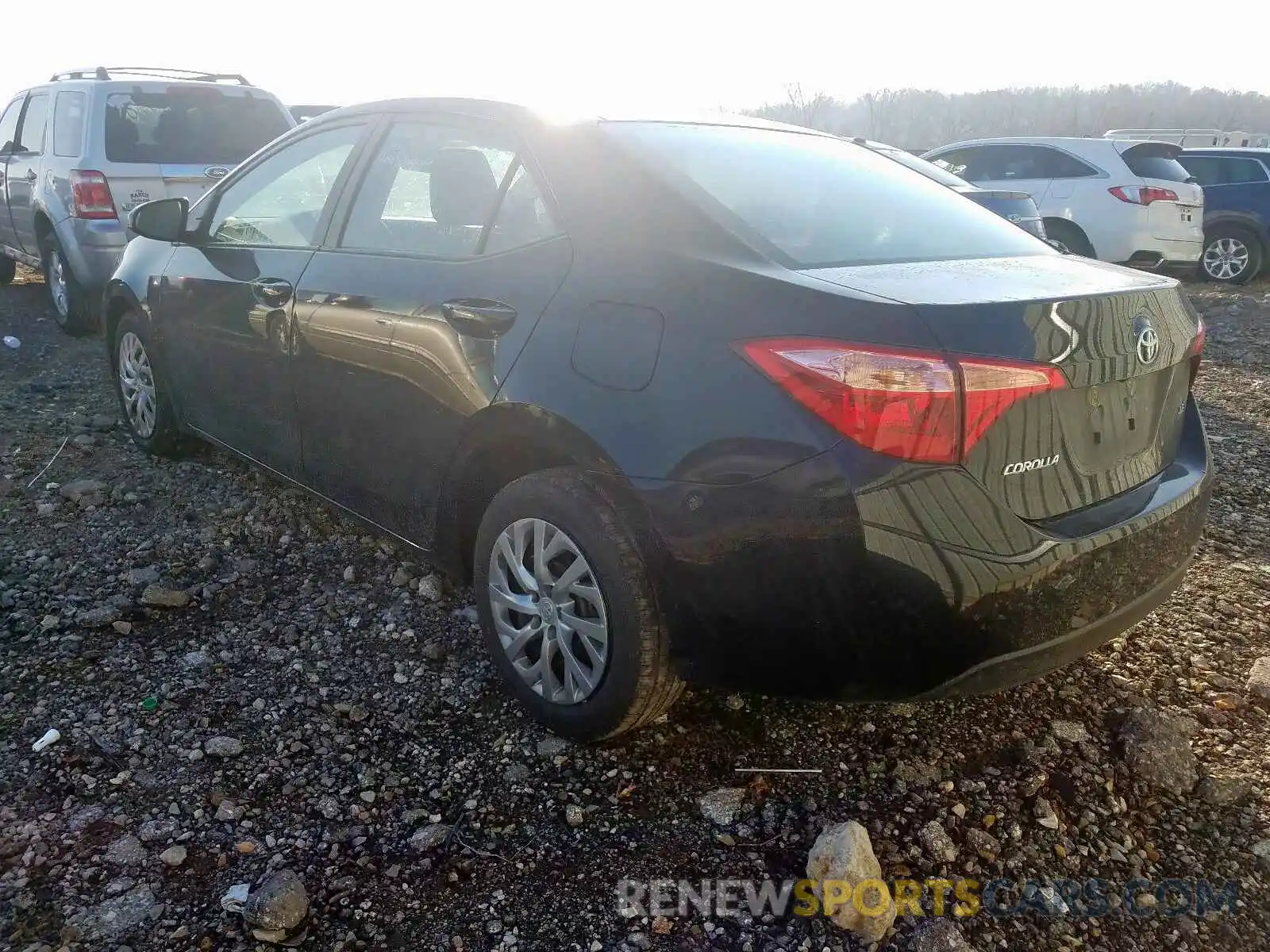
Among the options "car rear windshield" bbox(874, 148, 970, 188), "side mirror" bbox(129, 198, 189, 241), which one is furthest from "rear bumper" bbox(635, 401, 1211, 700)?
"side mirror" bbox(129, 198, 189, 241)

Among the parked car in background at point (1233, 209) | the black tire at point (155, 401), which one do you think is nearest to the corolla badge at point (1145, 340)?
the black tire at point (155, 401)

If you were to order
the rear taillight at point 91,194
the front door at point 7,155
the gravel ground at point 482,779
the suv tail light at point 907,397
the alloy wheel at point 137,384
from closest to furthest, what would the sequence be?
the suv tail light at point 907,397 < the gravel ground at point 482,779 < the alloy wheel at point 137,384 < the rear taillight at point 91,194 < the front door at point 7,155

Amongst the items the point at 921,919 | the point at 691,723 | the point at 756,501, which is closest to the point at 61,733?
the point at 691,723

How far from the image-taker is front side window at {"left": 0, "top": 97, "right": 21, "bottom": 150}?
8258 mm

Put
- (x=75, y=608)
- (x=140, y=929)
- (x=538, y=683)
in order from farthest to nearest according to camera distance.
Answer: (x=75, y=608) → (x=538, y=683) → (x=140, y=929)

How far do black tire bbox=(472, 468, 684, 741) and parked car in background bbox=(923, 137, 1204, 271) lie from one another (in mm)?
9054

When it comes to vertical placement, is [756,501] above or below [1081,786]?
above

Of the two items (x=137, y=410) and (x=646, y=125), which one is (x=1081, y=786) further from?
(x=137, y=410)

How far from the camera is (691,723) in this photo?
8.78 ft

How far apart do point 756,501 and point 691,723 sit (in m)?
0.92

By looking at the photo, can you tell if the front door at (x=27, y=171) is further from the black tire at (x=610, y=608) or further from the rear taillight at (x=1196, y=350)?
the rear taillight at (x=1196, y=350)

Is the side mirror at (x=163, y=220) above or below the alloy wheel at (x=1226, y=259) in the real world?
above

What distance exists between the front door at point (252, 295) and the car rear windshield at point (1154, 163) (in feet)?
31.7

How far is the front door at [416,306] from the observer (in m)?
2.56
